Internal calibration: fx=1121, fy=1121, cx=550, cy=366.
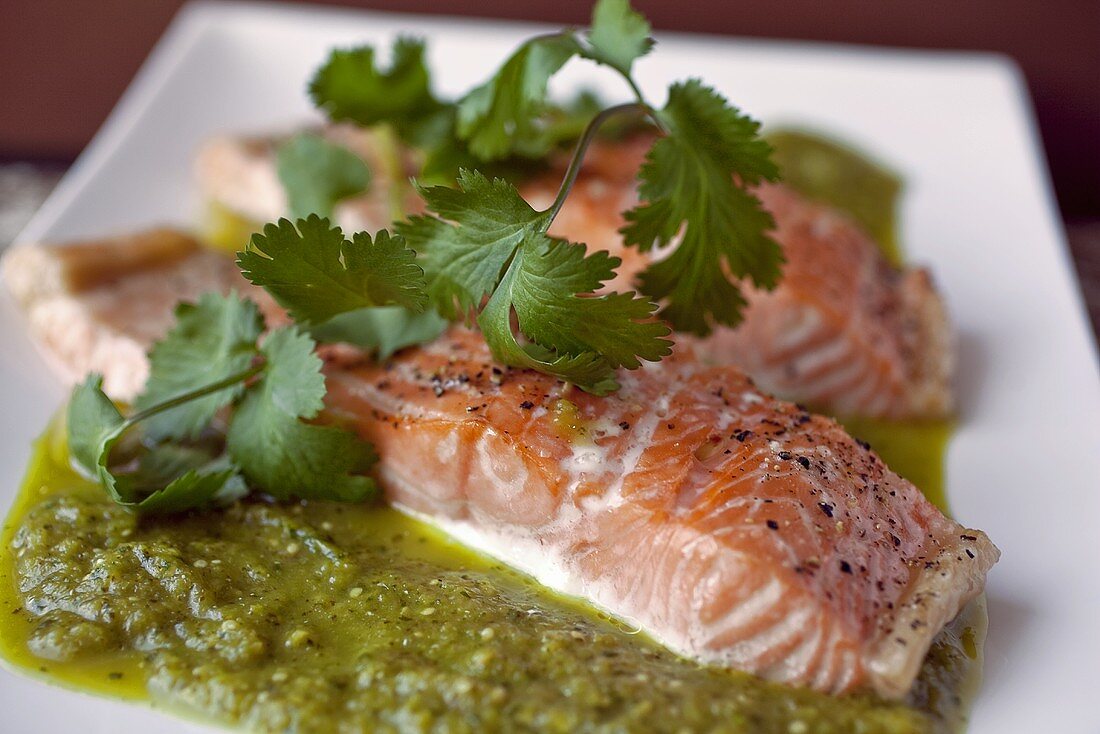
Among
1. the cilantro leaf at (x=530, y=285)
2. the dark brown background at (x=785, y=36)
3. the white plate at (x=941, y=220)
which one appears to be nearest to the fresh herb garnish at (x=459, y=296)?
the cilantro leaf at (x=530, y=285)

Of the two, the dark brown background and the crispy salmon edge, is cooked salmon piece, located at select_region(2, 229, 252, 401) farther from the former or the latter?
the dark brown background

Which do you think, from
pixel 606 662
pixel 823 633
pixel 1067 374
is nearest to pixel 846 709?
pixel 823 633

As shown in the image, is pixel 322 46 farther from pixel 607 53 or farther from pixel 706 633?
pixel 706 633

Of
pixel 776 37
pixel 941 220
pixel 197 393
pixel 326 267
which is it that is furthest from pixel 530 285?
pixel 776 37

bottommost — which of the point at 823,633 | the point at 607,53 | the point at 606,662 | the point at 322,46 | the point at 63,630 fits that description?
→ the point at 63,630

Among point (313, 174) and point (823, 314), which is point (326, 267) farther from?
point (823, 314)

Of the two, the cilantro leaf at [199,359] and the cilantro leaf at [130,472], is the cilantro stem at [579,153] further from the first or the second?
the cilantro leaf at [130,472]

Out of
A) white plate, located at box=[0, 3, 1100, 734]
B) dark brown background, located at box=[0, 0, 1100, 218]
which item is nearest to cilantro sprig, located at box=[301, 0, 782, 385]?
white plate, located at box=[0, 3, 1100, 734]
